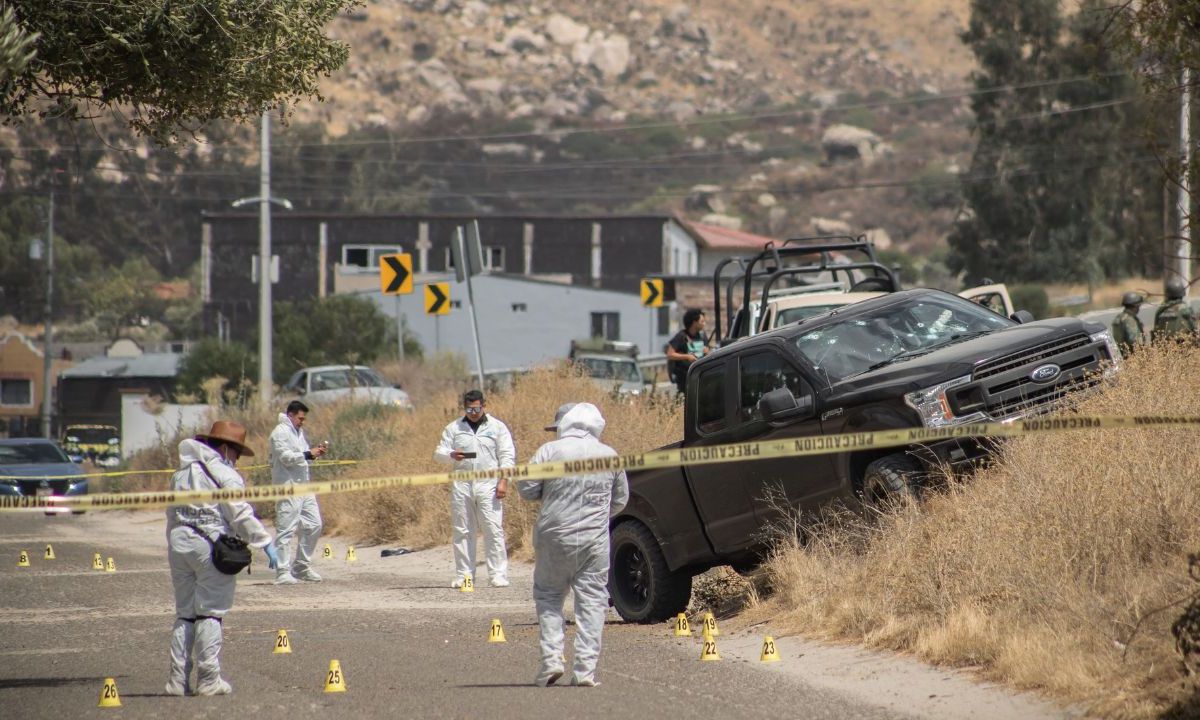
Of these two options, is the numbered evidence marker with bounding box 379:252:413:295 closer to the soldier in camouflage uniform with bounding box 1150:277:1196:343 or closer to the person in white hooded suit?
the person in white hooded suit

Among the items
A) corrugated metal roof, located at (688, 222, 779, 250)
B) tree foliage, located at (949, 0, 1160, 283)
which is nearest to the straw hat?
tree foliage, located at (949, 0, 1160, 283)

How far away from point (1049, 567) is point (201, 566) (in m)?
4.82

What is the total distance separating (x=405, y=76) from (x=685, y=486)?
414ft

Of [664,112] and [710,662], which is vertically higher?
[664,112]

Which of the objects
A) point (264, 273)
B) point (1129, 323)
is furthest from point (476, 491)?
point (264, 273)

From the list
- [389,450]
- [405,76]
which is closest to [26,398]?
[389,450]

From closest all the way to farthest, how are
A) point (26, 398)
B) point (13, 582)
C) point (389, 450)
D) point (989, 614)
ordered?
1. point (989, 614)
2. point (13, 582)
3. point (389, 450)
4. point (26, 398)

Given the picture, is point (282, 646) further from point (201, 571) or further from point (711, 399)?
point (711, 399)

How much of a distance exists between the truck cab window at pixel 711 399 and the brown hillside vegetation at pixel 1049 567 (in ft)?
4.01

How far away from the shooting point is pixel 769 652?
988cm

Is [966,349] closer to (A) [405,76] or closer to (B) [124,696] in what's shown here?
(B) [124,696]

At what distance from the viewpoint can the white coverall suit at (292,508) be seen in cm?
1636

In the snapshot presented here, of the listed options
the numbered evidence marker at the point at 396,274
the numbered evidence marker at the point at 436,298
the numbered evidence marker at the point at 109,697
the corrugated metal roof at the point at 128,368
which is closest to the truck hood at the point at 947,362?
the numbered evidence marker at the point at 109,697

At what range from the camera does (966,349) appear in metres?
11.0
